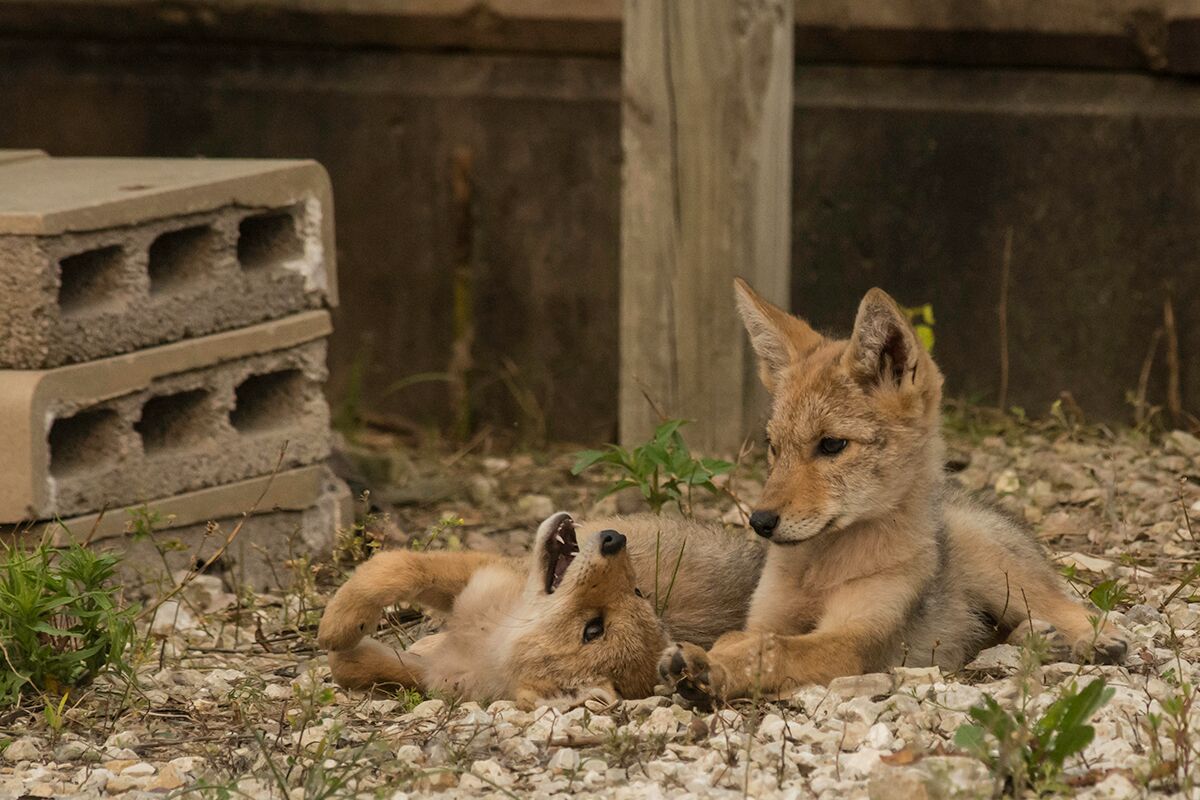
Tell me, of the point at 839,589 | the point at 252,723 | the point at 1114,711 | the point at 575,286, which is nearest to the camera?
the point at 1114,711

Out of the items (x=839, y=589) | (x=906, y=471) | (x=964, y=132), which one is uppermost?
(x=964, y=132)

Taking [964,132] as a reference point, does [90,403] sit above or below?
below

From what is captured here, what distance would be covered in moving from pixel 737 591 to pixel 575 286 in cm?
321

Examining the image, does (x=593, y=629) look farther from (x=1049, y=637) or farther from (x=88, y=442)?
(x=88, y=442)

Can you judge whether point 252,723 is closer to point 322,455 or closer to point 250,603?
point 250,603

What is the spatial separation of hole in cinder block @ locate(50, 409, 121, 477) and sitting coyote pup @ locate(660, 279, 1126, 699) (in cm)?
228

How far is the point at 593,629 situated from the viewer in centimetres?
428

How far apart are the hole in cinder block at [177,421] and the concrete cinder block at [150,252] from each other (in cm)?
26

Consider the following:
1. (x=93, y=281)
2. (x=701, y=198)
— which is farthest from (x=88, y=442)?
(x=701, y=198)

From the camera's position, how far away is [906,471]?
14.4 feet

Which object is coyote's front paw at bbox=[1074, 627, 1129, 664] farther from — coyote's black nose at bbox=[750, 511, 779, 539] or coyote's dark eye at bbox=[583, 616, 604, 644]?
coyote's dark eye at bbox=[583, 616, 604, 644]

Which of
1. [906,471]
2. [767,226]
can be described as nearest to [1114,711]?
[906,471]

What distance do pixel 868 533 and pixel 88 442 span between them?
2673mm

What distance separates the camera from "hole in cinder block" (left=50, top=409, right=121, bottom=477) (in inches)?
215
